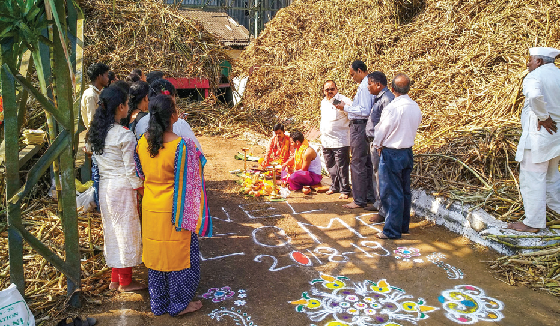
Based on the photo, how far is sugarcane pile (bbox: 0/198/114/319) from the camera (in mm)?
3682

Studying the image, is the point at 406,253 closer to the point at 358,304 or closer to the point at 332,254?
the point at 332,254

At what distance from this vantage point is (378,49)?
9.79 meters

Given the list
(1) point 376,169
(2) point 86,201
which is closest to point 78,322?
(2) point 86,201

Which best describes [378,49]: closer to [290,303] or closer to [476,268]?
[476,268]

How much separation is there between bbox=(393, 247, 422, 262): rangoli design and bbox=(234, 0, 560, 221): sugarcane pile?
1.04 m

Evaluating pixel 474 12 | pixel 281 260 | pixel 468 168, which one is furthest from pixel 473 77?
pixel 281 260

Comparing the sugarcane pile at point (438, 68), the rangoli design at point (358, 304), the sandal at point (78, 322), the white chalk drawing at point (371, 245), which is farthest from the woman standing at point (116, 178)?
the sugarcane pile at point (438, 68)

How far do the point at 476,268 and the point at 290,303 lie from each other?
2056 mm

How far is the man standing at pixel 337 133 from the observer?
6.37 meters

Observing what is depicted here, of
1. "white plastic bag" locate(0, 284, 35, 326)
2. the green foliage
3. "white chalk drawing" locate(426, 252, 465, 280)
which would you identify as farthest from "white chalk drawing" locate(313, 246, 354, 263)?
the green foliage

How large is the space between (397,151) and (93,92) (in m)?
3.86

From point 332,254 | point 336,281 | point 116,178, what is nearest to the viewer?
point 116,178

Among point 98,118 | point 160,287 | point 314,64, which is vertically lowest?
point 160,287

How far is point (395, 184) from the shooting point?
5.04m
